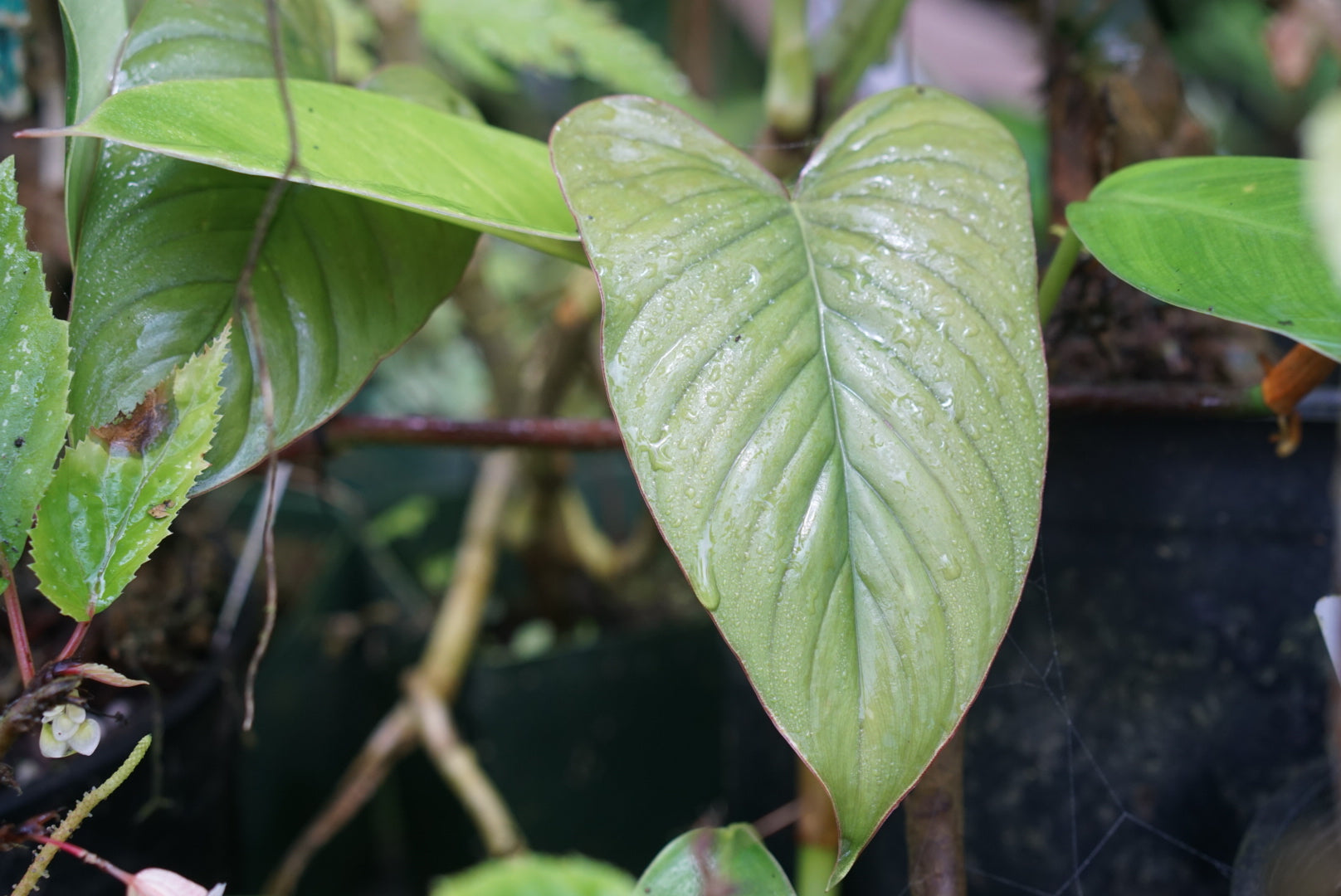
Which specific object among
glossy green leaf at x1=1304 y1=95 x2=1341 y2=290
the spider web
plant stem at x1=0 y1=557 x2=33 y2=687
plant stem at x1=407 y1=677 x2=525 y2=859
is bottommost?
plant stem at x1=407 y1=677 x2=525 y2=859

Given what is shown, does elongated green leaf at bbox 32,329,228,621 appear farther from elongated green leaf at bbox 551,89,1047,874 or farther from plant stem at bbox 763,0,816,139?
plant stem at bbox 763,0,816,139

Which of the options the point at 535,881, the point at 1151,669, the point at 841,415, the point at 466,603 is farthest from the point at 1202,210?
the point at 466,603

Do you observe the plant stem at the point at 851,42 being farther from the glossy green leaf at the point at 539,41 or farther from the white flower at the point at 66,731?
the white flower at the point at 66,731

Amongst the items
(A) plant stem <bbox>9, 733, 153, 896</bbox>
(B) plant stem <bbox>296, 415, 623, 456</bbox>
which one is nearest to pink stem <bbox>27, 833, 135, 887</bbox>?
(A) plant stem <bbox>9, 733, 153, 896</bbox>

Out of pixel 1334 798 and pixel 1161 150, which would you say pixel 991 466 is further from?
pixel 1161 150

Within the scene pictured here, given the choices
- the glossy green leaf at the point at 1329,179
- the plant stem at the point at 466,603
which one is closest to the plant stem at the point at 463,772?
the plant stem at the point at 466,603
